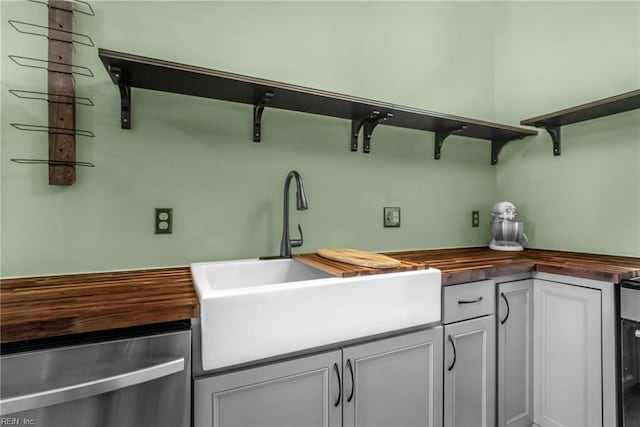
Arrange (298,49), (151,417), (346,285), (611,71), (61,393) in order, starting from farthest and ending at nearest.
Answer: (611,71), (298,49), (346,285), (151,417), (61,393)

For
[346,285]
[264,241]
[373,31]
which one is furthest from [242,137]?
[373,31]

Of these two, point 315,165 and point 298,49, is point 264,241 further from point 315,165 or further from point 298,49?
point 298,49

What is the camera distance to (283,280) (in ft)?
Answer: 4.48

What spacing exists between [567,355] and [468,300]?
55 cm

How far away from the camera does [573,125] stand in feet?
5.88

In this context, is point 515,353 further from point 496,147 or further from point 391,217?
point 496,147

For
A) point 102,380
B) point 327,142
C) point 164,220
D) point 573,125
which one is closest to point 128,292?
point 102,380

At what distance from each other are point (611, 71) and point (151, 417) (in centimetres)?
252

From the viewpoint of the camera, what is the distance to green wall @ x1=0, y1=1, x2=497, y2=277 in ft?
3.67

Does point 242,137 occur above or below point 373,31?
below

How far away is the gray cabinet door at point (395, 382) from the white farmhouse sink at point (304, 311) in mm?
80

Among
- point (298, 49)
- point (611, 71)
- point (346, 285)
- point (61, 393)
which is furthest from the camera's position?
point (611, 71)

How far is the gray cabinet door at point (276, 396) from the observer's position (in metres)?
0.80

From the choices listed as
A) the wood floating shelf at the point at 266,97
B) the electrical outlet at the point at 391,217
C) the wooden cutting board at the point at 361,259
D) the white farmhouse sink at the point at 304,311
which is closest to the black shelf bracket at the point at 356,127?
the wood floating shelf at the point at 266,97
